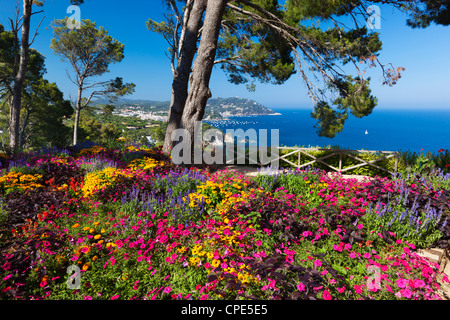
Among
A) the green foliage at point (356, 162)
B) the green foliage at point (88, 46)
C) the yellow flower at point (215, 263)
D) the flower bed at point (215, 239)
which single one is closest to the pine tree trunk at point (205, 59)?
the flower bed at point (215, 239)

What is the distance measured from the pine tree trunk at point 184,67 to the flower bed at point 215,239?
2817mm

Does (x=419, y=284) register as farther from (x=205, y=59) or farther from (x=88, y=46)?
(x=88, y=46)

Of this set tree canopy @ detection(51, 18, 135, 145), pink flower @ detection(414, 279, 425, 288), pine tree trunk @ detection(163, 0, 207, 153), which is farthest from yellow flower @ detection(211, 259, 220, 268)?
tree canopy @ detection(51, 18, 135, 145)

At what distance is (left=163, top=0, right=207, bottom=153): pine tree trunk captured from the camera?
6.86 m

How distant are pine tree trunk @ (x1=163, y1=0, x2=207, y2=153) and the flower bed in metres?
2.82

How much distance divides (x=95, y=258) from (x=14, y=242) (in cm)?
112

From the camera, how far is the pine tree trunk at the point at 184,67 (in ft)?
22.5

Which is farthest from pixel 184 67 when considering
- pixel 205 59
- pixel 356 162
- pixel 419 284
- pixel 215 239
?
pixel 419 284

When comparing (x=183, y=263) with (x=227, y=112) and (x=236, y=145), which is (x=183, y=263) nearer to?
(x=236, y=145)

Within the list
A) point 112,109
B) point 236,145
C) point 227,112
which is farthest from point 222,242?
point 227,112

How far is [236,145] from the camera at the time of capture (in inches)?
370

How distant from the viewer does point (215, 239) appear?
9.52 ft

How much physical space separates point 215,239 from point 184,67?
5684 millimetres

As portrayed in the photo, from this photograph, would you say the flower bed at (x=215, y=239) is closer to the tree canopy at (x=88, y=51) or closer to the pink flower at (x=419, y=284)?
the pink flower at (x=419, y=284)
